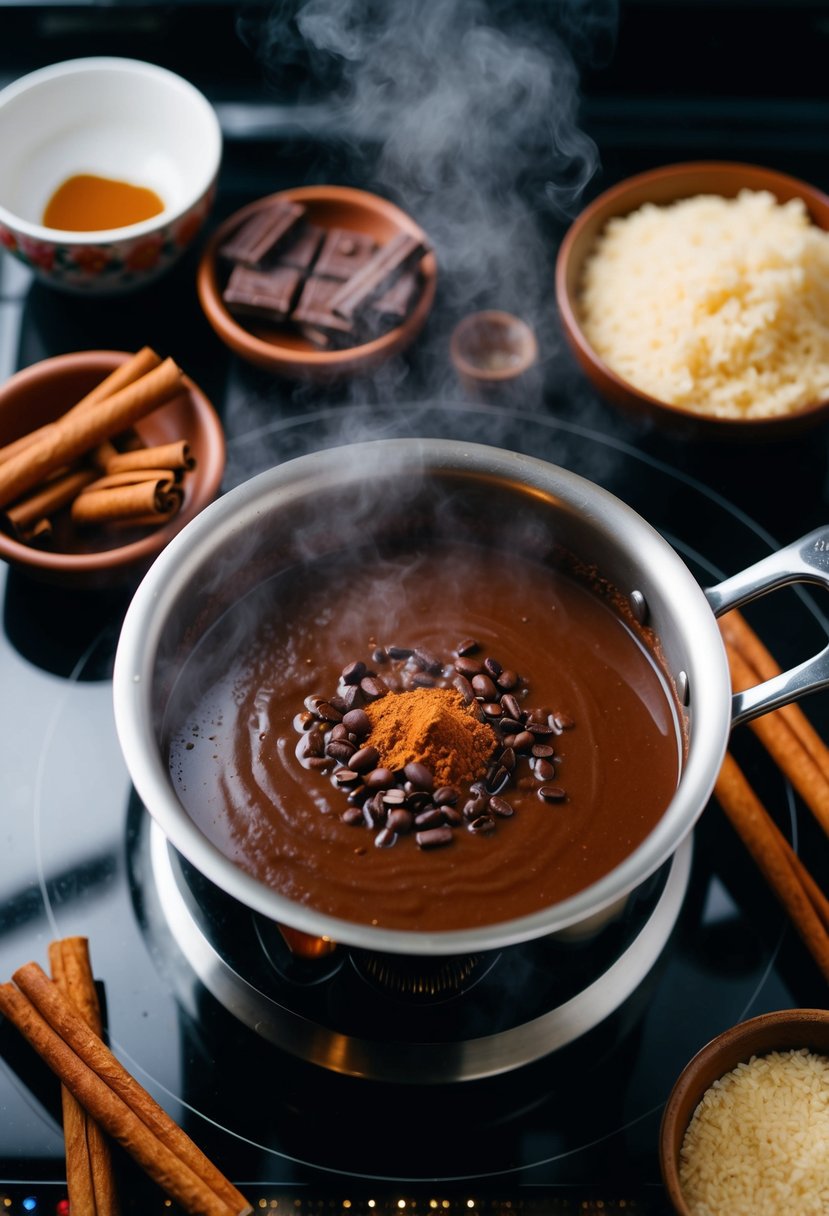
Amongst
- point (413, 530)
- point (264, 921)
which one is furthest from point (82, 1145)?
point (413, 530)

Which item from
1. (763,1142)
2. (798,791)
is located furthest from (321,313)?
(763,1142)

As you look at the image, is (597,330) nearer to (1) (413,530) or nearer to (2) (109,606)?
(1) (413,530)

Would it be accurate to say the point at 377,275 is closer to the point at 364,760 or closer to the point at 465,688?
the point at 465,688

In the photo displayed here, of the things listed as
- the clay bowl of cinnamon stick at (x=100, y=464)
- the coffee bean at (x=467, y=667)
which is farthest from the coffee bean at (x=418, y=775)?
the clay bowl of cinnamon stick at (x=100, y=464)

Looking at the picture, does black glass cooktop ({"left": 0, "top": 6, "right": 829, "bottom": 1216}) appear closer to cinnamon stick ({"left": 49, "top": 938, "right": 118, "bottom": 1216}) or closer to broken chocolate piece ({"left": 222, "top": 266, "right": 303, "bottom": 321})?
cinnamon stick ({"left": 49, "top": 938, "right": 118, "bottom": 1216})

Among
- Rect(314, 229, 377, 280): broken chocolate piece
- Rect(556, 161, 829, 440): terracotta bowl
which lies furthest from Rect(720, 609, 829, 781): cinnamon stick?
Rect(314, 229, 377, 280): broken chocolate piece

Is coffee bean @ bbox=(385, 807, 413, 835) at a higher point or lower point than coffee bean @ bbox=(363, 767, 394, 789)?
lower
